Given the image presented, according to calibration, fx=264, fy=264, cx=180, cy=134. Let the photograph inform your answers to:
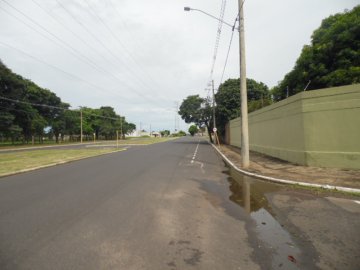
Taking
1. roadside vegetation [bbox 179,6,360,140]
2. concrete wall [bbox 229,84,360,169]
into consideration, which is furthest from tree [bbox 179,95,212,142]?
concrete wall [bbox 229,84,360,169]

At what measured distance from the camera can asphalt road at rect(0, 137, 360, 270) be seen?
12.1 ft

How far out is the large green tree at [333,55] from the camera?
19359mm

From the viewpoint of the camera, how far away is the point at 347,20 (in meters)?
20.1

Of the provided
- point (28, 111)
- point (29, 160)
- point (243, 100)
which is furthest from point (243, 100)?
point (28, 111)

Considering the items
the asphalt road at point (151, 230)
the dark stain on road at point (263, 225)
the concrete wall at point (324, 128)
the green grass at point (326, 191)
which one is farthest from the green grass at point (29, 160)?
the concrete wall at point (324, 128)

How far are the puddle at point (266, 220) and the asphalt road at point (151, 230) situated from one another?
28mm

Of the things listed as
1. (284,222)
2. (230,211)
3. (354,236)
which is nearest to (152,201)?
(230,211)

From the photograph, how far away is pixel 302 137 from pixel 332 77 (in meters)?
10.4

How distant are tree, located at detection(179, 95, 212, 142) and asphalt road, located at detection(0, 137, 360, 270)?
4279 cm

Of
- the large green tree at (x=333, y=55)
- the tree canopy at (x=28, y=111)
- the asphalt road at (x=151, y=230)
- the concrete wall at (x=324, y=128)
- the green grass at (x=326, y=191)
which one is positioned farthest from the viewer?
the tree canopy at (x=28, y=111)

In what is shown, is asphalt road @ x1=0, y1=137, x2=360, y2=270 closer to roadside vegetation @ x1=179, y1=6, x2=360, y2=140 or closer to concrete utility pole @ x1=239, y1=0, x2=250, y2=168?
concrete utility pole @ x1=239, y1=0, x2=250, y2=168

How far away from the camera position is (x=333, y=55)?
20.9 metres

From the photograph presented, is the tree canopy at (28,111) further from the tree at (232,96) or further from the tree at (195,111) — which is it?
the tree at (232,96)

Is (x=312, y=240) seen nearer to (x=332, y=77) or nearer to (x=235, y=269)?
(x=235, y=269)
